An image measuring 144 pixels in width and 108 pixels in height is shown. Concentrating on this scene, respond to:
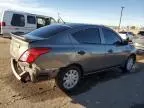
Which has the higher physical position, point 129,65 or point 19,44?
point 19,44

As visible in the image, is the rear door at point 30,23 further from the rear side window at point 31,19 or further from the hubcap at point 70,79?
the hubcap at point 70,79

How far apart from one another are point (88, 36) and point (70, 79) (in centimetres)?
133

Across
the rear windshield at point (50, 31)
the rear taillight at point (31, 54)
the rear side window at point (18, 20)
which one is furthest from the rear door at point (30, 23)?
the rear taillight at point (31, 54)

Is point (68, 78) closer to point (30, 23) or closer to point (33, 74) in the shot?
point (33, 74)

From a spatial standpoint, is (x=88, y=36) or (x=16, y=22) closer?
(x=88, y=36)

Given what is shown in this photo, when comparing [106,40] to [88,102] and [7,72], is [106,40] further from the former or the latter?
[7,72]

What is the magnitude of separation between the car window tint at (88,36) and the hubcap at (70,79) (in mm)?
828

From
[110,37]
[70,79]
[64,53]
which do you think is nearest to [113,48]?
[110,37]

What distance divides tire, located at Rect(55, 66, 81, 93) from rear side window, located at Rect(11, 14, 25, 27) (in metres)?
11.9

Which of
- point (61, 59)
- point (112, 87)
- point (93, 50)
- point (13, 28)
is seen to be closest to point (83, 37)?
point (93, 50)

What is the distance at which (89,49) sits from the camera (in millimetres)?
6320

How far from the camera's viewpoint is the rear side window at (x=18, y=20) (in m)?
17.0

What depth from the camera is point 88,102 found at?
17.9 feet

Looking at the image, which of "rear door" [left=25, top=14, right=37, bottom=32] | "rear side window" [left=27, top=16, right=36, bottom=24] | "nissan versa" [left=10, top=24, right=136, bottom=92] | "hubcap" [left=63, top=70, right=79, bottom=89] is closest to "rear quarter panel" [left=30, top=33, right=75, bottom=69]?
"nissan versa" [left=10, top=24, right=136, bottom=92]
